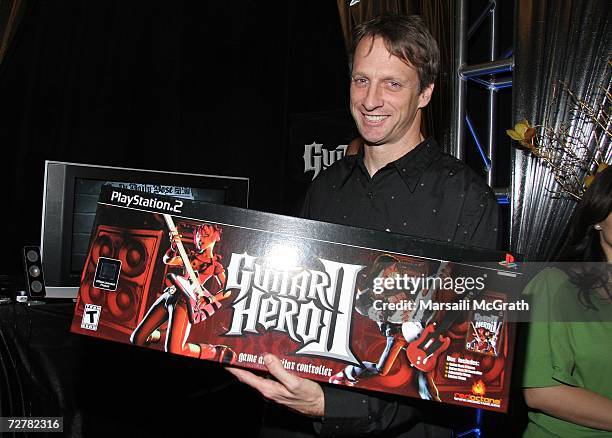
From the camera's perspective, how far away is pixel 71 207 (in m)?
3.14

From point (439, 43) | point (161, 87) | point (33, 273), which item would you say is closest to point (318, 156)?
point (161, 87)

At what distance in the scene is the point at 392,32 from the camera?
1435 mm

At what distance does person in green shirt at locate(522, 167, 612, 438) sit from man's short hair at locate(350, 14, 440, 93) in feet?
2.04

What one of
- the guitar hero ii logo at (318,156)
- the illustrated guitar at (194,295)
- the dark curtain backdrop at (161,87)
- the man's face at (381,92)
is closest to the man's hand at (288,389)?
the illustrated guitar at (194,295)

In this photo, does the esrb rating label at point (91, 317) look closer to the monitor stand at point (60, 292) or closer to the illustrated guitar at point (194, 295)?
the illustrated guitar at point (194, 295)

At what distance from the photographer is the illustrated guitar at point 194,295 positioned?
3.95 ft

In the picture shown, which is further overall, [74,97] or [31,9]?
[74,97]

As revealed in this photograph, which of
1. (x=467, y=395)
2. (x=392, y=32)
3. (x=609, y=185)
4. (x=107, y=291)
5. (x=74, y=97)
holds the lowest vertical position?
(x=467, y=395)

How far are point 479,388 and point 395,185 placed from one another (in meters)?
0.53

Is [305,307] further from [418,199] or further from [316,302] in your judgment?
[418,199]

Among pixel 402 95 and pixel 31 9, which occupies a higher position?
pixel 31 9

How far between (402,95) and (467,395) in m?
0.64

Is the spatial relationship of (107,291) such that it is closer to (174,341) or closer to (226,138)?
(174,341)

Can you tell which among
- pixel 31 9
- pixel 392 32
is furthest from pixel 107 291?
pixel 31 9
